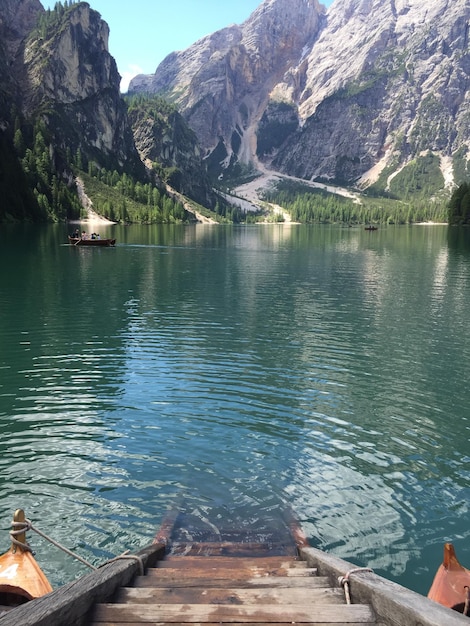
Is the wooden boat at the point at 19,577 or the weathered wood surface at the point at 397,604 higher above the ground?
the weathered wood surface at the point at 397,604

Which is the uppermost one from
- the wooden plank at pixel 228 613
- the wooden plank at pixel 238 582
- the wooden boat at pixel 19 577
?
the wooden plank at pixel 228 613

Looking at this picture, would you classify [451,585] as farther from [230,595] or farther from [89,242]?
[89,242]

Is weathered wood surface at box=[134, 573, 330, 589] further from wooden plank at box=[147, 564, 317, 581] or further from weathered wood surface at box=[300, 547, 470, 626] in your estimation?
weathered wood surface at box=[300, 547, 470, 626]

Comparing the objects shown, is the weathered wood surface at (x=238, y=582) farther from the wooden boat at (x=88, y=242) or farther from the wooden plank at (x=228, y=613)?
the wooden boat at (x=88, y=242)

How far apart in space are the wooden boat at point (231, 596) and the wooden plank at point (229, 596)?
0.6 inches

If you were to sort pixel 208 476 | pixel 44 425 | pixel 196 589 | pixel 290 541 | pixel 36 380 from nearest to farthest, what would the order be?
pixel 196 589
pixel 290 541
pixel 208 476
pixel 44 425
pixel 36 380

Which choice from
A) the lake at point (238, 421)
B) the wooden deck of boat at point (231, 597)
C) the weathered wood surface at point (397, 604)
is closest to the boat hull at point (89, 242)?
the lake at point (238, 421)

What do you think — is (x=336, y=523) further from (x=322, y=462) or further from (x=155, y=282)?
(x=155, y=282)

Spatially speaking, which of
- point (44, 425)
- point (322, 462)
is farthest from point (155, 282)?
point (322, 462)

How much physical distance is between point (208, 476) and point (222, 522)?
2.90 meters

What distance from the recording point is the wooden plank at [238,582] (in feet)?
25.9

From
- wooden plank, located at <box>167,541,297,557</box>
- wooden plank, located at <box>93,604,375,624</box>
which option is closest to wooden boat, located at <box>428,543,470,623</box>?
wooden plank, located at <box>93,604,375,624</box>

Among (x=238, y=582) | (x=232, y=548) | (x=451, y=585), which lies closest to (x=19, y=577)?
(x=238, y=582)

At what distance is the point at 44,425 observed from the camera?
19.3 m
